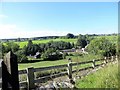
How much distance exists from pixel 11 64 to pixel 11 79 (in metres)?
0.18

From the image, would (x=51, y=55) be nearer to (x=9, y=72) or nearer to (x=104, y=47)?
(x=104, y=47)

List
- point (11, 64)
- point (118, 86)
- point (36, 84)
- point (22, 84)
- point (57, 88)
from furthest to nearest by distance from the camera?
point (36, 84), point (22, 84), point (57, 88), point (118, 86), point (11, 64)

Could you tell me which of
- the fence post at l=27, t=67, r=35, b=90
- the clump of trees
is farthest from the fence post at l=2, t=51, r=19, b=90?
the clump of trees

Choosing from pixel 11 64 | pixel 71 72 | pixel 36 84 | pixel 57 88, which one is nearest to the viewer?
pixel 11 64

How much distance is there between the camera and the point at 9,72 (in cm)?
304

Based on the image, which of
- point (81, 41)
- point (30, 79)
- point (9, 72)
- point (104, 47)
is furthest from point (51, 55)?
point (9, 72)

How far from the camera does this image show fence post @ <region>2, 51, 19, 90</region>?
119 inches

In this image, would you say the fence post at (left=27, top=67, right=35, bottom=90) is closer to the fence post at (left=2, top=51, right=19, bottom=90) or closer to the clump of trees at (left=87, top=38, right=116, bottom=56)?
the fence post at (left=2, top=51, right=19, bottom=90)

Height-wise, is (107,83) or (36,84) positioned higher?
(107,83)

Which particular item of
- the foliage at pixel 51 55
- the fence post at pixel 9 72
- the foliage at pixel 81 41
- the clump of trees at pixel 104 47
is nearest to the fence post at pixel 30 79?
the fence post at pixel 9 72

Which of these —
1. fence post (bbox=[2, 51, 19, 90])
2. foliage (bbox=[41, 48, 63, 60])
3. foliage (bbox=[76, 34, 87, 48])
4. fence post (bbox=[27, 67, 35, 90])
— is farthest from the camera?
foliage (bbox=[41, 48, 63, 60])

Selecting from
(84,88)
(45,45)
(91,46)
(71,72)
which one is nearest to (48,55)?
(45,45)

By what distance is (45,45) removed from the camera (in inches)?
2638

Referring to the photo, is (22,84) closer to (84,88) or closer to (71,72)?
(84,88)
